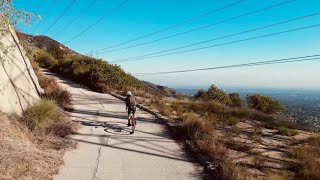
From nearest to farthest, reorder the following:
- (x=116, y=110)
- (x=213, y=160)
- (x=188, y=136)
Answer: (x=213, y=160) < (x=188, y=136) < (x=116, y=110)

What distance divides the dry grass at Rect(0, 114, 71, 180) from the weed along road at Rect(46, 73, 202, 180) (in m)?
0.35

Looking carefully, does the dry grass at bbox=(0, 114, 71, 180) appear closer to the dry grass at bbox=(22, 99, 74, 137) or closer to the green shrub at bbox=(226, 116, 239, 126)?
the dry grass at bbox=(22, 99, 74, 137)

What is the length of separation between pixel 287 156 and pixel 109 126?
22.8ft

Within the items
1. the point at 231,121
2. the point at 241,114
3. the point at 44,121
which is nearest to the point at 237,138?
the point at 231,121

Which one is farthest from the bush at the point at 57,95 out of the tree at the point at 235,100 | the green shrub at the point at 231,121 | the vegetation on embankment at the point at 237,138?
the tree at the point at 235,100

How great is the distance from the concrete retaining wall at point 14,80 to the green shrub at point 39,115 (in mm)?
431

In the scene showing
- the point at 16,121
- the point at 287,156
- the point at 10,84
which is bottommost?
the point at 287,156

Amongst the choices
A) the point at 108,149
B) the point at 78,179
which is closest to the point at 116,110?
the point at 108,149

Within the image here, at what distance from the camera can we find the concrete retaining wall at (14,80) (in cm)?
1170

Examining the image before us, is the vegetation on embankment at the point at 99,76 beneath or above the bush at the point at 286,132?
above

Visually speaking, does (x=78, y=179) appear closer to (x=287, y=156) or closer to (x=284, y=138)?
(x=287, y=156)

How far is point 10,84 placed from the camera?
12.9 m

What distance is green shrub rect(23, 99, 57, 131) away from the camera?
11.5 m

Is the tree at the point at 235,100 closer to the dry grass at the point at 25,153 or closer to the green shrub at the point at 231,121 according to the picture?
the green shrub at the point at 231,121
